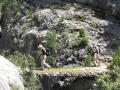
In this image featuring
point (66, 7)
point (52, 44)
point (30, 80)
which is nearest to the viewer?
point (30, 80)

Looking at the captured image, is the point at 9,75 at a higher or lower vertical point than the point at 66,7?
lower

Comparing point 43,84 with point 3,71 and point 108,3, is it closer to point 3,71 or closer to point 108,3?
point 3,71

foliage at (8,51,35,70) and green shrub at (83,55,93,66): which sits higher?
foliage at (8,51,35,70)

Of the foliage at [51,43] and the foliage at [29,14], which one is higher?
the foliage at [29,14]

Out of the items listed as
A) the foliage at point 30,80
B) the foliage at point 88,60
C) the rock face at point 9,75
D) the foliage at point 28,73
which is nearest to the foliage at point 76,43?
the foliage at point 88,60

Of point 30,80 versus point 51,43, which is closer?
point 30,80

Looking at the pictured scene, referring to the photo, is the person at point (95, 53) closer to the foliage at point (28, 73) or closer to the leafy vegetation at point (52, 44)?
the leafy vegetation at point (52, 44)

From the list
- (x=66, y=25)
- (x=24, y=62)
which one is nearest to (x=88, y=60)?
(x=66, y=25)

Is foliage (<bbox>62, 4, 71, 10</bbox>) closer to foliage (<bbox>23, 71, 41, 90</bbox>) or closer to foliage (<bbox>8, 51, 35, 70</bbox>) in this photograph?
foliage (<bbox>8, 51, 35, 70</bbox>)

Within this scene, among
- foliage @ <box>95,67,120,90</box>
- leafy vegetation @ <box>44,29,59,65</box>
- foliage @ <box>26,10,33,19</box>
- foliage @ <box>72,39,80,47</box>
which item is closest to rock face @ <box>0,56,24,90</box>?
foliage @ <box>95,67,120,90</box>

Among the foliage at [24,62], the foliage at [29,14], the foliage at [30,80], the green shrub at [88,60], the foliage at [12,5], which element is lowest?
the foliage at [30,80]

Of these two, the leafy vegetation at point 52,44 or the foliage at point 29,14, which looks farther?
the foliage at point 29,14

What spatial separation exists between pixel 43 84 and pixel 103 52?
6.49 m

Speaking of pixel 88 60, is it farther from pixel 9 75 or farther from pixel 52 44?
pixel 9 75
